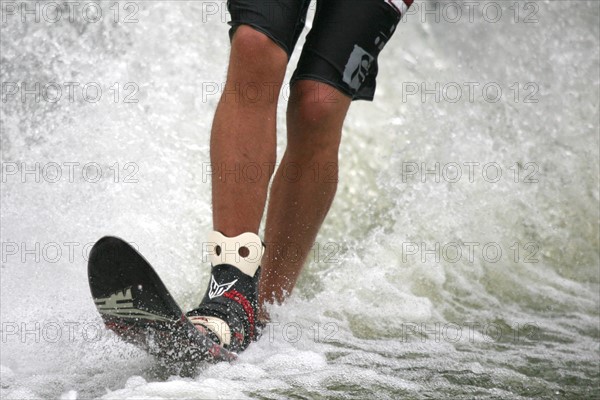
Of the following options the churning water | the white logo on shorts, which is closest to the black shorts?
the white logo on shorts

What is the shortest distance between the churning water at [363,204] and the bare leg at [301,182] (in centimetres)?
17

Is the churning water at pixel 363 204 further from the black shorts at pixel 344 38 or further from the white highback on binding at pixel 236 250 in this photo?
the black shorts at pixel 344 38

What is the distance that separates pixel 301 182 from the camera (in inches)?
93.9

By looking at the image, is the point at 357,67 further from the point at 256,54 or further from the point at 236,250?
the point at 236,250

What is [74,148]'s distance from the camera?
3510 mm

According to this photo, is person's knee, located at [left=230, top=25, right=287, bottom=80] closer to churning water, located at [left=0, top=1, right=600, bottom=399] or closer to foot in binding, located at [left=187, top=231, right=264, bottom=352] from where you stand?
foot in binding, located at [left=187, top=231, right=264, bottom=352]

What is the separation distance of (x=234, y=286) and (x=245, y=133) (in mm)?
372

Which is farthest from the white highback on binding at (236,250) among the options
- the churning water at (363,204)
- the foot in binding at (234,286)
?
the churning water at (363,204)

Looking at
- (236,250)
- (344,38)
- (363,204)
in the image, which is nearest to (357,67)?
(344,38)

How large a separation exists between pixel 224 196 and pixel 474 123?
2536mm

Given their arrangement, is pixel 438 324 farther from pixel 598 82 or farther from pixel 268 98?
pixel 598 82

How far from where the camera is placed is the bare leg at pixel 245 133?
6.90 ft

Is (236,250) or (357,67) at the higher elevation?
(357,67)

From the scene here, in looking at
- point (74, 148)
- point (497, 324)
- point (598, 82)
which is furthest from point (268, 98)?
point (598, 82)
